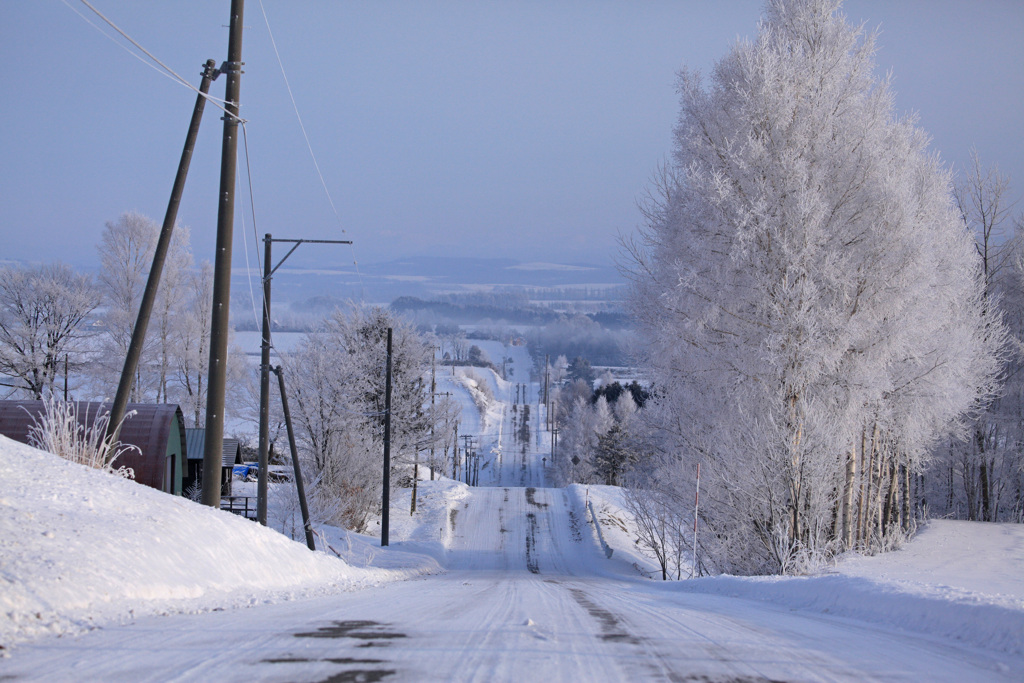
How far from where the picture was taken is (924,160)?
14.5 metres

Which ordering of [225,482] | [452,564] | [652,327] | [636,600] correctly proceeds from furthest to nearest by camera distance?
[225,482], [452,564], [652,327], [636,600]

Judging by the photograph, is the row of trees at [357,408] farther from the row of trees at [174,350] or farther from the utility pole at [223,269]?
the utility pole at [223,269]

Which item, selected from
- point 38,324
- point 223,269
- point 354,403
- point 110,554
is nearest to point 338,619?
point 110,554

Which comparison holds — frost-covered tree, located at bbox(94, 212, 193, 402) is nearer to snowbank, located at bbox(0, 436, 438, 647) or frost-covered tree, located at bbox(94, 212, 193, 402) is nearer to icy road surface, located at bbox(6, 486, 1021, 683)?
snowbank, located at bbox(0, 436, 438, 647)

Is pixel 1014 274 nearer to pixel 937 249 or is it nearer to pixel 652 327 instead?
pixel 937 249

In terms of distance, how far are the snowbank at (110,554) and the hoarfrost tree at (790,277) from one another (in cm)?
704

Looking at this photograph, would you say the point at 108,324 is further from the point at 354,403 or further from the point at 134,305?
the point at 354,403

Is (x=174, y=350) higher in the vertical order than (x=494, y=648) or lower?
higher

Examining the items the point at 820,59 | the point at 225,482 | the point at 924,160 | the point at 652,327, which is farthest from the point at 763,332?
the point at 225,482

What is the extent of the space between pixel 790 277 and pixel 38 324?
36.5 m

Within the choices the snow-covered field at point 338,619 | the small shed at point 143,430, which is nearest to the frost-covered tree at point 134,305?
the small shed at point 143,430

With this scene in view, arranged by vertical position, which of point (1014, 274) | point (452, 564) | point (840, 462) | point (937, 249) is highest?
point (1014, 274)

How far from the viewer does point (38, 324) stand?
109 feet

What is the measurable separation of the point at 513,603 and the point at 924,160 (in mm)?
13644
